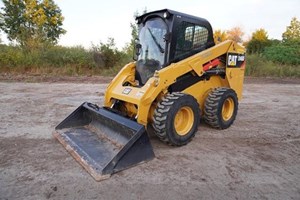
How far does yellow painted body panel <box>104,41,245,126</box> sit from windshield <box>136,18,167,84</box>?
277 millimetres

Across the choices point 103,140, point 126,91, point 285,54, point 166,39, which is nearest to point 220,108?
point 166,39

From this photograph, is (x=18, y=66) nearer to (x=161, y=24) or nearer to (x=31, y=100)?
(x=31, y=100)

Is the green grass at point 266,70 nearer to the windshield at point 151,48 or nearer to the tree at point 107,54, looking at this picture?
the tree at point 107,54

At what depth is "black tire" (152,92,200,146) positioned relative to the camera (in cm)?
394

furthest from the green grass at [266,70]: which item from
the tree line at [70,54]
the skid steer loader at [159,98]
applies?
the skid steer loader at [159,98]

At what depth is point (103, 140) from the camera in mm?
4195

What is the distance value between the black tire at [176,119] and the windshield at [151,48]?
78 centimetres

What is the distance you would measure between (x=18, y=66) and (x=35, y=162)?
1128 centimetres

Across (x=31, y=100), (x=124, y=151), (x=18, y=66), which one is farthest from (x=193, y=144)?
(x=18, y=66)

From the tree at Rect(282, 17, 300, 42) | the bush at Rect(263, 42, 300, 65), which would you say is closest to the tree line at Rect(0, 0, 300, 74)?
the bush at Rect(263, 42, 300, 65)

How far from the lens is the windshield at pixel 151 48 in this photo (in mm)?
4594

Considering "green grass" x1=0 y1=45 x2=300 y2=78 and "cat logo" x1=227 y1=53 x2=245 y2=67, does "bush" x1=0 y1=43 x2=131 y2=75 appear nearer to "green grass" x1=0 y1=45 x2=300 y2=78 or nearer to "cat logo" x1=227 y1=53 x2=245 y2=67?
"green grass" x1=0 y1=45 x2=300 y2=78

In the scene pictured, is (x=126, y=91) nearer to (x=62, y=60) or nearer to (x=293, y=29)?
(x=62, y=60)

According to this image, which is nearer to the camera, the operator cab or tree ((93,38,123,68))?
the operator cab
